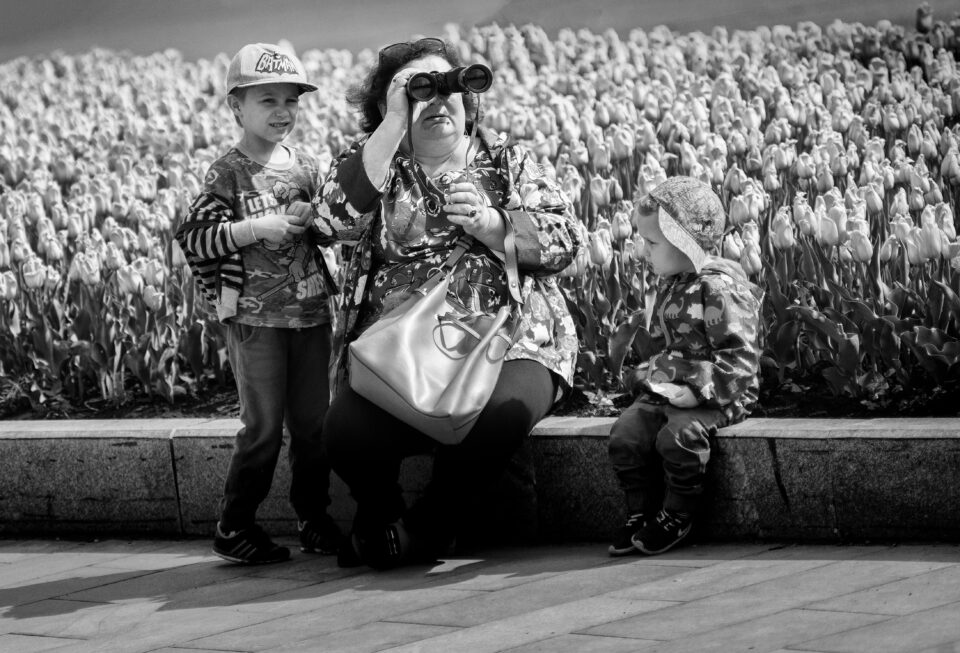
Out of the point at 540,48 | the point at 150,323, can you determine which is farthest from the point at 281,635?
the point at 540,48

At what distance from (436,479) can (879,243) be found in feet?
5.77

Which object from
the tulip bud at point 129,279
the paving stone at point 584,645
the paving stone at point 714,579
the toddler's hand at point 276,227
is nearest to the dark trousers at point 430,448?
the toddler's hand at point 276,227

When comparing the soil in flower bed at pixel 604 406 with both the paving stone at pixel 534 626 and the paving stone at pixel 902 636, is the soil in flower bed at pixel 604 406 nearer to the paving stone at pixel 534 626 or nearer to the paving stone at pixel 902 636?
the paving stone at pixel 534 626

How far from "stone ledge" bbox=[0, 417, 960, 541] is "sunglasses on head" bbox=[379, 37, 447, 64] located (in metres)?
1.07

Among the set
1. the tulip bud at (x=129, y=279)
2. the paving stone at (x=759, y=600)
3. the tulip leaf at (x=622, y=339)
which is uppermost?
the tulip bud at (x=129, y=279)

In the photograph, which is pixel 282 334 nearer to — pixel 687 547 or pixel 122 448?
pixel 122 448

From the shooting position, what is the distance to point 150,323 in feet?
17.0

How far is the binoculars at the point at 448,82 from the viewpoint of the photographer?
12.5 ft

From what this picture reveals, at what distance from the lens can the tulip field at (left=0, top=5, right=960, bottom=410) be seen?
14.4ft

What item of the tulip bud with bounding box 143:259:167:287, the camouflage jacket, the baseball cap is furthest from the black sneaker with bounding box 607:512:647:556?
the tulip bud with bounding box 143:259:167:287

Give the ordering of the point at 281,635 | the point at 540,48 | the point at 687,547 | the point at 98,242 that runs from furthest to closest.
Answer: the point at 540,48 → the point at 98,242 → the point at 687,547 → the point at 281,635

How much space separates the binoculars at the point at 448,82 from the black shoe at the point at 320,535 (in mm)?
1201

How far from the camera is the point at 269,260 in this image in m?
4.04

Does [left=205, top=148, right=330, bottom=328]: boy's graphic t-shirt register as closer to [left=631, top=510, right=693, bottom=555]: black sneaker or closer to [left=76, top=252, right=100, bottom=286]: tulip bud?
[left=631, top=510, right=693, bottom=555]: black sneaker
